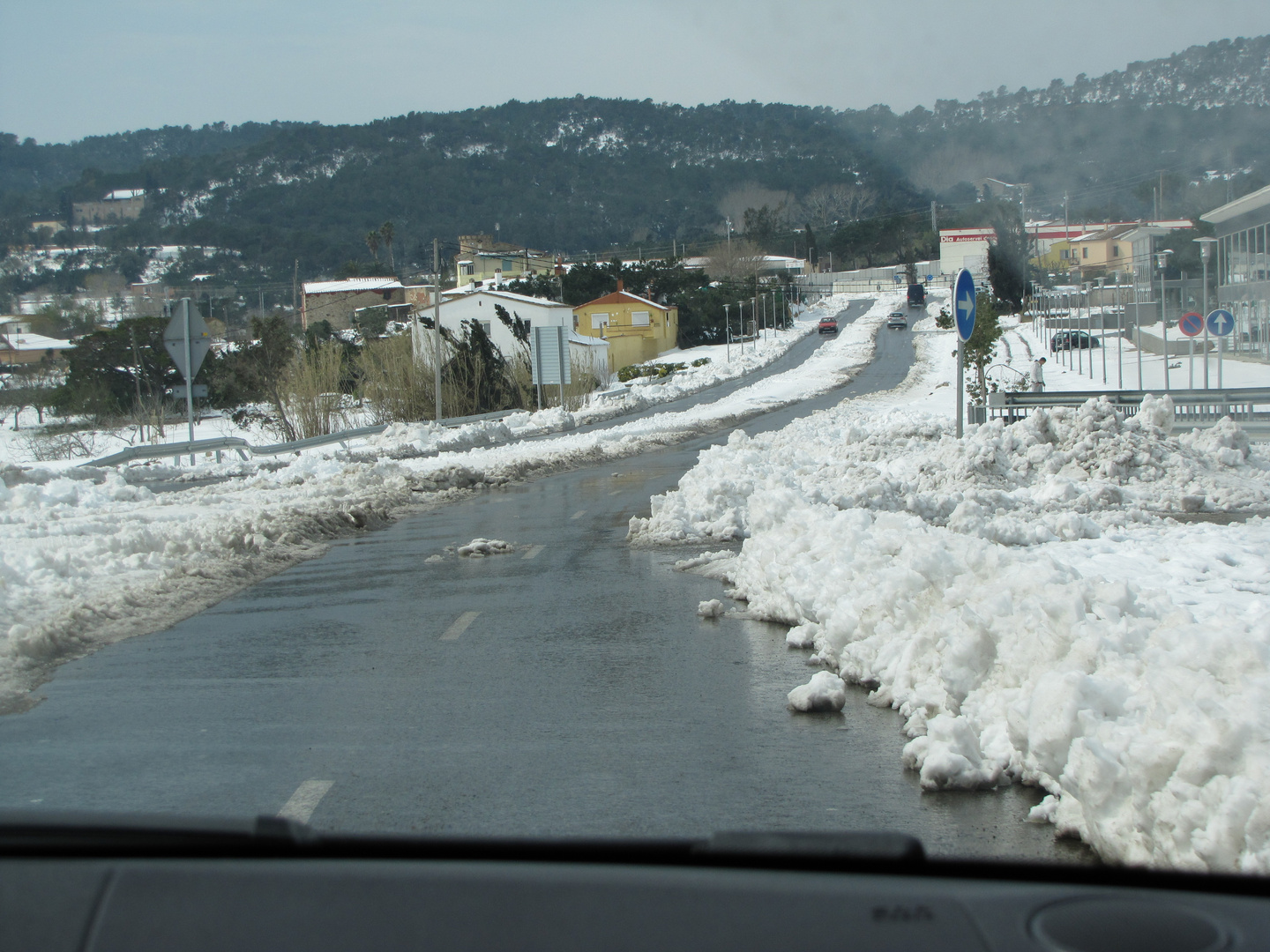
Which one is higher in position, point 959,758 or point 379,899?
point 379,899

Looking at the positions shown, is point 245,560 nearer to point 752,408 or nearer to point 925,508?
point 925,508

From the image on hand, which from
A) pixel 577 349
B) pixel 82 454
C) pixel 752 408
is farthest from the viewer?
pixel 577 349

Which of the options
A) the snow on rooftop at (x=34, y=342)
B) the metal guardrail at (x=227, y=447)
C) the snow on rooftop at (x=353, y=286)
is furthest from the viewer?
the snow on rooftop at (x=353, y=286)

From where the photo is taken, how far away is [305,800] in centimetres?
493

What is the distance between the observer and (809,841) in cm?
256

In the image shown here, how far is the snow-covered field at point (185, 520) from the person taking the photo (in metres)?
9.11

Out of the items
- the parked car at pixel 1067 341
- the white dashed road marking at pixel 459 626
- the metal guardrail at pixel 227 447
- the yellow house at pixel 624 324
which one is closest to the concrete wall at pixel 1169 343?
the parked car at pixel 1067 341

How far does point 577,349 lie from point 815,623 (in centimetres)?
4806

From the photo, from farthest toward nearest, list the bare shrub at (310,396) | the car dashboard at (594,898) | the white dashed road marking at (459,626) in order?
the bare shrub at (310,396), the white dashed road marking at (459,626), the car dashboard at (594,898)

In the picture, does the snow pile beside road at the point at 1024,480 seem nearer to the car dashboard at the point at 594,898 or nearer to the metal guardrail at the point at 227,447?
the car dashboard at the point at 594,898

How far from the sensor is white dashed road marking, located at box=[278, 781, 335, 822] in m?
4.73

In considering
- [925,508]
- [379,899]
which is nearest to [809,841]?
[379,899]

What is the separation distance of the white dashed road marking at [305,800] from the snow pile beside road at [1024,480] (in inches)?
303

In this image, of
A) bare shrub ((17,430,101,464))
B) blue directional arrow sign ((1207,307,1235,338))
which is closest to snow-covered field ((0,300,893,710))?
blue directional arrow sign ((1207,307,1235,338))
